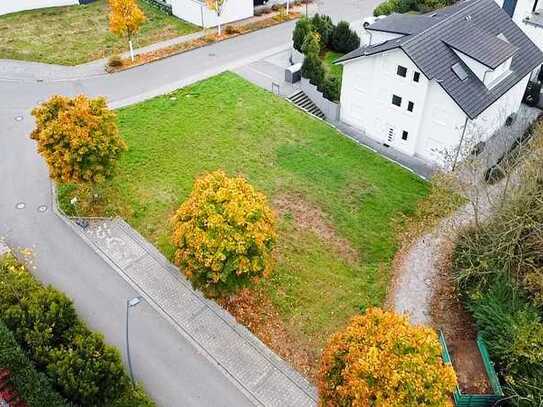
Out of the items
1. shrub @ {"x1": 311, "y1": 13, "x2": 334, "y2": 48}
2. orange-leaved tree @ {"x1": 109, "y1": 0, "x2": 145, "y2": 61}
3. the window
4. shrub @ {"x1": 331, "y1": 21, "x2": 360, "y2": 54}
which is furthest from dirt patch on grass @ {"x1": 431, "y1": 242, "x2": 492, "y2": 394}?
orange-leaved tree @ {"x1": 109, "y1": 0, "x2": 145, "y2": 61}

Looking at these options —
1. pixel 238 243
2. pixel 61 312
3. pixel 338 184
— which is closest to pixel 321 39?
pixel 338 184

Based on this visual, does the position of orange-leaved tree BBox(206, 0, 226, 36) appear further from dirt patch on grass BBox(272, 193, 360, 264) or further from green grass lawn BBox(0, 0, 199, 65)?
dirt patch on grass BBox(272, 193, 360, 264)

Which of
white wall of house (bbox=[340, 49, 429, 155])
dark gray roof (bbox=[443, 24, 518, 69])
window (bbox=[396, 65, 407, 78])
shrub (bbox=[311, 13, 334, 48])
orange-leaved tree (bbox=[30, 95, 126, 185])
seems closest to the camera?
orange-leaved tree (bbox=[30, 95, 126, 185])

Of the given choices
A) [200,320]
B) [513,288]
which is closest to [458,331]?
[513,288]

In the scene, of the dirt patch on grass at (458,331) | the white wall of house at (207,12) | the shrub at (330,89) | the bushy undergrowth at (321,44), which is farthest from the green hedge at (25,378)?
the white wall of house at (207,12)

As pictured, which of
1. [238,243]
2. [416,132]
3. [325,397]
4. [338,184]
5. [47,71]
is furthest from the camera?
[47,71]

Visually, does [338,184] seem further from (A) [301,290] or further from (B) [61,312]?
(B) [61,312]
